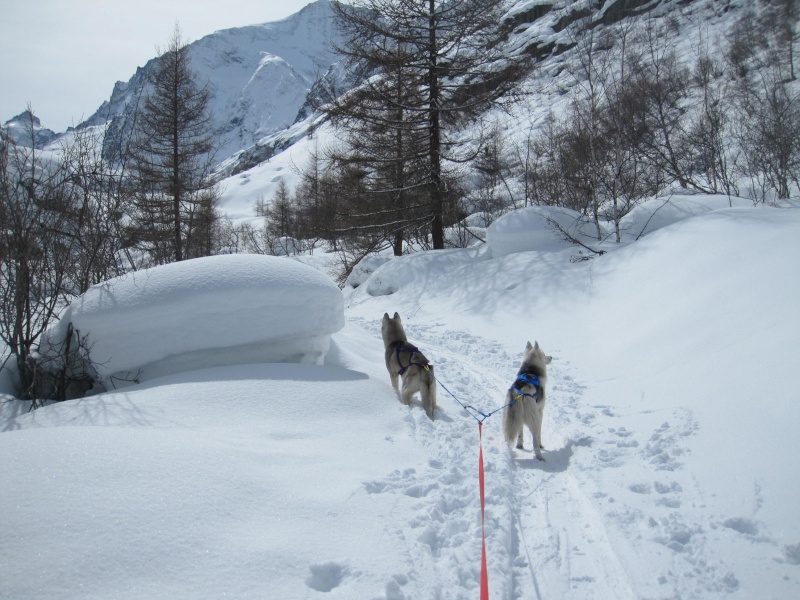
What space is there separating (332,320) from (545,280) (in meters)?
5.91

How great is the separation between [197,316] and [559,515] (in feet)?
15.1

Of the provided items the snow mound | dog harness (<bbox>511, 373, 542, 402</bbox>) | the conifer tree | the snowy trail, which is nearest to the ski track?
the snowy trail

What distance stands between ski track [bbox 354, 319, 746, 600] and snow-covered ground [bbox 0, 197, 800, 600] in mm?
15

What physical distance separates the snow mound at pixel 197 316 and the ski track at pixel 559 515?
2.28 meters

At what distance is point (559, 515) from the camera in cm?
320

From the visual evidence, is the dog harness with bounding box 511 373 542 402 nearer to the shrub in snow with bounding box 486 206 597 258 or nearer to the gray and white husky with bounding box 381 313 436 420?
the gray and white husky with bounding box 381 313 436 420

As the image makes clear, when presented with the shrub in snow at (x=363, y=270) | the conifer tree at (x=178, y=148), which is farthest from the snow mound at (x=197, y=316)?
the shrub in snow at (x=363, y=270)

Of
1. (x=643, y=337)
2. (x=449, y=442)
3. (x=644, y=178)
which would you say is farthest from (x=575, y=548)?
(x=644, y=178)

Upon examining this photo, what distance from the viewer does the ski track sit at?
2.50 m

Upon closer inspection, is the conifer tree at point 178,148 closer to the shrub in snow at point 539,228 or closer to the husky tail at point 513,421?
the shrub in snow at point 539,228

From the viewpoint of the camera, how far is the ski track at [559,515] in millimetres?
2504

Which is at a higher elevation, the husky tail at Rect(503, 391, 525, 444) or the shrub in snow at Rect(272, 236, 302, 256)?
the shrub in snow at Rect(272, 236, 302, 256)

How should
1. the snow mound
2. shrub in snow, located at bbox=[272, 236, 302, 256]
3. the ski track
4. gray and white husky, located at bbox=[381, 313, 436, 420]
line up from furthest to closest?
shrub in snow, located at bbox=[272, 236, 302, 256]
the snow mound
gray and white husky, located at bbox=[381, 313, 436, 420]
the ski track

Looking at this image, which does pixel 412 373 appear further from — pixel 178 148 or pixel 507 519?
pixel 178 148
